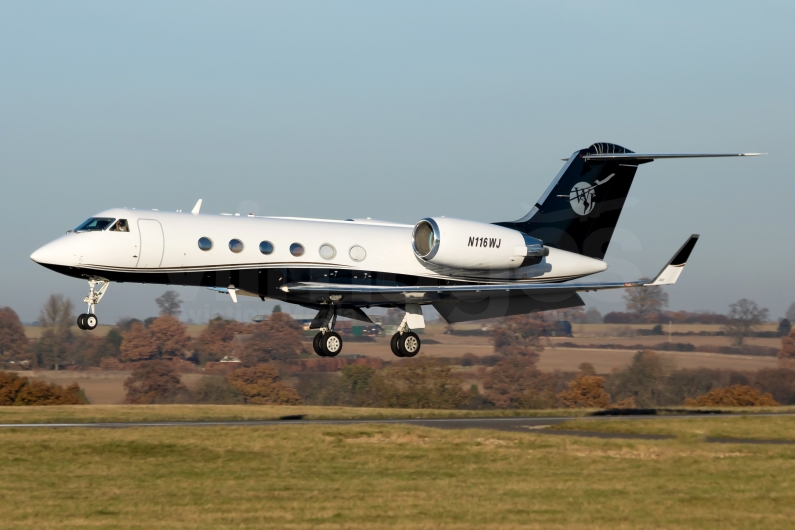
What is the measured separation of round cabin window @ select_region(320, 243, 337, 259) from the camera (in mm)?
26844

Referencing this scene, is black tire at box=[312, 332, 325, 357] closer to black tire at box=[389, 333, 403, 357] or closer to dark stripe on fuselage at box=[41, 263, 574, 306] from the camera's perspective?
dark stripe on fuselage at box=[41, 263, 574, 306]

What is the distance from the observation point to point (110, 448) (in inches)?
1021

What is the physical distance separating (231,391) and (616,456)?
41.4 m

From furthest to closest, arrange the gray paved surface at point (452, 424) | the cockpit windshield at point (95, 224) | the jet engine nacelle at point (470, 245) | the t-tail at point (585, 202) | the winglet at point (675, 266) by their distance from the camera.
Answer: the t-tail at point (585, 202)
the gray paved surface at point (452, 424)
the jet engine nacelle at point (470, 245)
the cockpit windshield at point (95, 224)
the winglet at point (675, 266)

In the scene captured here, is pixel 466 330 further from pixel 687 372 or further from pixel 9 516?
pixel 9 516

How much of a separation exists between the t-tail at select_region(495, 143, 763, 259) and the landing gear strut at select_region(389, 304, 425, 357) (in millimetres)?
4259

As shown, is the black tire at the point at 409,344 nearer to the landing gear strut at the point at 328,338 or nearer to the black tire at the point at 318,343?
the landing gear strut at the point at 328,338

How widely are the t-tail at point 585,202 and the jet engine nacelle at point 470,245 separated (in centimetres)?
195

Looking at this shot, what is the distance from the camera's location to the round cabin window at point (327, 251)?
2684cm

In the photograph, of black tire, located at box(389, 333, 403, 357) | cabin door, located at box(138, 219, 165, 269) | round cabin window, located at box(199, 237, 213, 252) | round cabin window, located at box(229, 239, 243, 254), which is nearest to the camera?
cabin door, located at box(138, 219, 165, 269)

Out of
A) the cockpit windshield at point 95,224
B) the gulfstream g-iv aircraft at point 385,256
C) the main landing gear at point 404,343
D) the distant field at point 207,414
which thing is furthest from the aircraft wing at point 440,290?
the distant field at point 207,414

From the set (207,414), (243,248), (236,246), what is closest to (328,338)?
(243,248)

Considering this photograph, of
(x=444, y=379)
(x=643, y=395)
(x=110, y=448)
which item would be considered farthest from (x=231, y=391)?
(x=110, y=448)

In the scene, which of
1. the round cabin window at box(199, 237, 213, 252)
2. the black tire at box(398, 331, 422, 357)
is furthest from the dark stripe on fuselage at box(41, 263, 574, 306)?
the black tire at box(398, 331, 422, 357)
